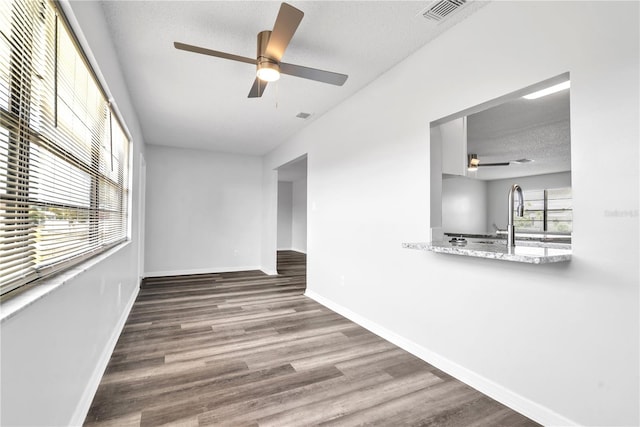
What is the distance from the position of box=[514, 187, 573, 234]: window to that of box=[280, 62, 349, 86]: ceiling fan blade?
14.2 feet

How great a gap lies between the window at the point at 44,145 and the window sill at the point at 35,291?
0.11ft

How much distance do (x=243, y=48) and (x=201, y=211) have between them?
431 cm

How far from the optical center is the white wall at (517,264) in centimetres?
152

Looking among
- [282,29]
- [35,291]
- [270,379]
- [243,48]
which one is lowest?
[270,379]

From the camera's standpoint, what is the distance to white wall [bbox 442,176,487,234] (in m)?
5.67

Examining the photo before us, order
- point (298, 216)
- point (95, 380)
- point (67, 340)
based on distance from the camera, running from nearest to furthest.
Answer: point (67, 340) < point (95, 380) < point (298, 216)

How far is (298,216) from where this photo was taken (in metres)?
10.9

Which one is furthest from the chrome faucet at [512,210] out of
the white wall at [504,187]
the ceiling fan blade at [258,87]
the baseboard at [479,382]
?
the white wall at [504,187]

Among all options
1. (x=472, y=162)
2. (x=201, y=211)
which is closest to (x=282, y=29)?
(x=472, y=162)

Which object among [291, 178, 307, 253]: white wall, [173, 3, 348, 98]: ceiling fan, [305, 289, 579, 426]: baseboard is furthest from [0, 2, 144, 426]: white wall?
[291, 178, 307, 253]: white wall

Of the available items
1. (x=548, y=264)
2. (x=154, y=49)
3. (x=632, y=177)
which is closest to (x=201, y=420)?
(x=548, y=264)

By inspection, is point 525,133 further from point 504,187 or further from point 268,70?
point 268,70

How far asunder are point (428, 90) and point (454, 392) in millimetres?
2178

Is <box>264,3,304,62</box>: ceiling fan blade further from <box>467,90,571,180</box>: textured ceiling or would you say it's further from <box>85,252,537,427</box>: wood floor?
<box>467,90,571,180</box>: textured ceiling
